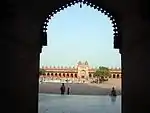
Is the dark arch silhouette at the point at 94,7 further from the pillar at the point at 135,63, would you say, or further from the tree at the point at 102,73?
the tree at the point at 102,73

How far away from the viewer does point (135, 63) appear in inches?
213

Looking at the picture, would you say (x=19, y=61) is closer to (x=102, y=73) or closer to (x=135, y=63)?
(x=135, y=63)

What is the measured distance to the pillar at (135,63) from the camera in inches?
186

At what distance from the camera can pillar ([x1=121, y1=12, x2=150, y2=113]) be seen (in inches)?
186

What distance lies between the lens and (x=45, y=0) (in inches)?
247

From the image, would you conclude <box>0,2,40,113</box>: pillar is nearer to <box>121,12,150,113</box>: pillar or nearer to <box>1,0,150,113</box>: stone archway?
<box>1,0,150,113</box>: stone archway

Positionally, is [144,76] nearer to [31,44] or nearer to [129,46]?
[129,46]

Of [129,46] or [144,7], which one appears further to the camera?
[129,46]

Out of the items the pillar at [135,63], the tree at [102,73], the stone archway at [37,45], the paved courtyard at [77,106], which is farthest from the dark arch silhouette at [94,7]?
the tree at [102,73]

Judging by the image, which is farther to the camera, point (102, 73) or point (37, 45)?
point (102, 73)

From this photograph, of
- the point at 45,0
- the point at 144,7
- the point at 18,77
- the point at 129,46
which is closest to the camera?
the point at 144,7

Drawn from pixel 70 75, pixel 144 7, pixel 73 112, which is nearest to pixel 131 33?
pixel 144 7

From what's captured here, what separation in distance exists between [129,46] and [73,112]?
4.94m

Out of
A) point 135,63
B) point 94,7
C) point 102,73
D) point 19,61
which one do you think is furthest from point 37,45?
point 102,73
